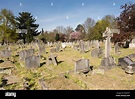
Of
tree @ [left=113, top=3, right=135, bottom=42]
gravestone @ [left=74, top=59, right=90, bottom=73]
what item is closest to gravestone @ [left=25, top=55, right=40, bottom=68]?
gravestone @ [left=74, top=59, right=90, bottom=73]

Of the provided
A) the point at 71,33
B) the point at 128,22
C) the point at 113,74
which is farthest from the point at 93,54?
the point at 71,33

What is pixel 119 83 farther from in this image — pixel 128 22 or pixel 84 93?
pixel 128 22

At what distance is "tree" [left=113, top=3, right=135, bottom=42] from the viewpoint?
733 inches

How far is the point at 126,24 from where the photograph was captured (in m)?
19.2

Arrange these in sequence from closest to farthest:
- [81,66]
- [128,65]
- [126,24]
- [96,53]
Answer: [128,65], [81,66], [96,53], [126,24]

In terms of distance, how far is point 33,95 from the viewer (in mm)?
3631

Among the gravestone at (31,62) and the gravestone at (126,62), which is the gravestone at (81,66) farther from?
the gravestone at (31,62)

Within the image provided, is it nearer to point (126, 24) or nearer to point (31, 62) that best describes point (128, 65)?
point (31, 62)

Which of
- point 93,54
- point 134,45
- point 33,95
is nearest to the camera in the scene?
point 33,95

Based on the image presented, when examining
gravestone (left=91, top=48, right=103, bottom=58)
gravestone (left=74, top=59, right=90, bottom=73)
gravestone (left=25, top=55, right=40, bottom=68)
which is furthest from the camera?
gravestone (left=91, top=48, right=103, bottom=58)

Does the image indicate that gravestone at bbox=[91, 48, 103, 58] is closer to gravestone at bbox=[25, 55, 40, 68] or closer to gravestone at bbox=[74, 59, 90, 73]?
gravestone at bbox=[74, 59, 90, 73]

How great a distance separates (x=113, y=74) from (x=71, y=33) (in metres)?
41.1

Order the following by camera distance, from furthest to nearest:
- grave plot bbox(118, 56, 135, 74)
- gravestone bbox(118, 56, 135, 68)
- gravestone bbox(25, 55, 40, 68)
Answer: gravestone bbox(25, 55, 40, 68) → gravestone bbox(118, 56, 135, 68) → grave plot bbox(118, 56, 135, 74)

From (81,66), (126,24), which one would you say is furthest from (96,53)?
(126,24)
